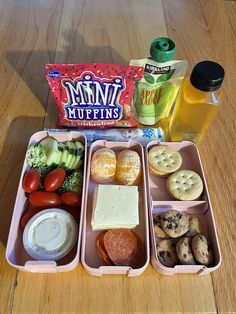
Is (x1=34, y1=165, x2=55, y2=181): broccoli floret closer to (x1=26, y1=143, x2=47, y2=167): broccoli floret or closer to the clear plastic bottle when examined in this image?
(x1=26, y1=143, x2=47, y2=167): broccoli floret

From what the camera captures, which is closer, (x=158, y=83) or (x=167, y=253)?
(x=167, y=253)

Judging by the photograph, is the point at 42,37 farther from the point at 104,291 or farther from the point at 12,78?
Result: the point at 104,291

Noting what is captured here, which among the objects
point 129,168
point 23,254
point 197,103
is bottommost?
point 23,254

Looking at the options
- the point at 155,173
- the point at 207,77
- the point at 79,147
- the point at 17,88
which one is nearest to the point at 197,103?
the point at 207,77

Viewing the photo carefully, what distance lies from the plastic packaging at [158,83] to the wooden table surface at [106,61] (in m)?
0.15

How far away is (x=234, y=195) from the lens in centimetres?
70

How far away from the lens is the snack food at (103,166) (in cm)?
67

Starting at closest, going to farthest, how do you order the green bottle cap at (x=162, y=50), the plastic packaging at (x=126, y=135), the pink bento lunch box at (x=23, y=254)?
the pink bento lunch box at (x=23, y=254), the green bottle cap at (x=162, y=50), the plastic packaging at (x=126, y=135)

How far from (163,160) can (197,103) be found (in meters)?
0.15

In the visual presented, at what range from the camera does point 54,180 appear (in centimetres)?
65

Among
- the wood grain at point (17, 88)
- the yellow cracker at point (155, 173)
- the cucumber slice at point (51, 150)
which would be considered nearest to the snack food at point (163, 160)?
the yellow cracker at point (155, 173)

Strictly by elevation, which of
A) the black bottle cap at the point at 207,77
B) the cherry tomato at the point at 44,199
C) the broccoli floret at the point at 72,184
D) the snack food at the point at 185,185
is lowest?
the cherry tomato at the point at 44,199

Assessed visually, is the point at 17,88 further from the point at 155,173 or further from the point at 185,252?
the point at 185,252

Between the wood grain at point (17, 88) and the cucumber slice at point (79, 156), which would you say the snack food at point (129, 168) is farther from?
the wood grain at point (17, 88)
